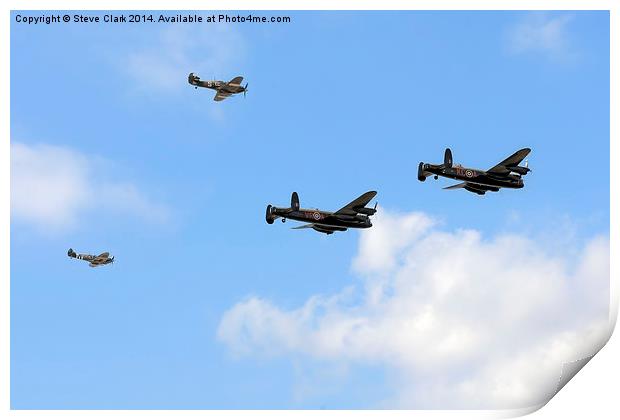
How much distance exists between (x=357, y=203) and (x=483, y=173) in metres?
16.9

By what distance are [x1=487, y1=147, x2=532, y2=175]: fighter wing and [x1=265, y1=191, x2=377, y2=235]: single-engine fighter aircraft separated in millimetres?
16330

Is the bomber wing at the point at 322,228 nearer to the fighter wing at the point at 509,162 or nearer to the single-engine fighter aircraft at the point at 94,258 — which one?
the fighter wing at the point at 509,162

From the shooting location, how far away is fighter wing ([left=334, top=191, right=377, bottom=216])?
124 meters

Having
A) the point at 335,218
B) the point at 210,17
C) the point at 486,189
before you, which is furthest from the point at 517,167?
the point at 210,17

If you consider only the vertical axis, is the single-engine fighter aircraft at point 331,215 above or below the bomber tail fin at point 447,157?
below

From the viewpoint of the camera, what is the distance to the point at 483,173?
131 meters

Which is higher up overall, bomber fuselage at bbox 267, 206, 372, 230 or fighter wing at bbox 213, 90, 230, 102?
fighter wing at bbox 213, 90, 230, 102

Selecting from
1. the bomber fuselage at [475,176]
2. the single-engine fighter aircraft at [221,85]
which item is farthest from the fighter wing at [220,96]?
the bomber fuselage at [475,176]

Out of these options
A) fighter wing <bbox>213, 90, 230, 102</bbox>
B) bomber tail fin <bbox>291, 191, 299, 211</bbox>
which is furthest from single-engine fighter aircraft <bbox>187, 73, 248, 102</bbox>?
bomber tail fin <bbox>291, 191, 299, 211</bbox>

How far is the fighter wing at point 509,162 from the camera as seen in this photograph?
129m

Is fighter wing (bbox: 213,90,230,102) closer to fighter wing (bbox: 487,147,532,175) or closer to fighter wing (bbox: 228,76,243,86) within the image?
fighter wing (bbox: 228,76,243,86)

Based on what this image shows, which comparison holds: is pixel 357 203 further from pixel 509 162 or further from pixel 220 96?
pixel 220 96
